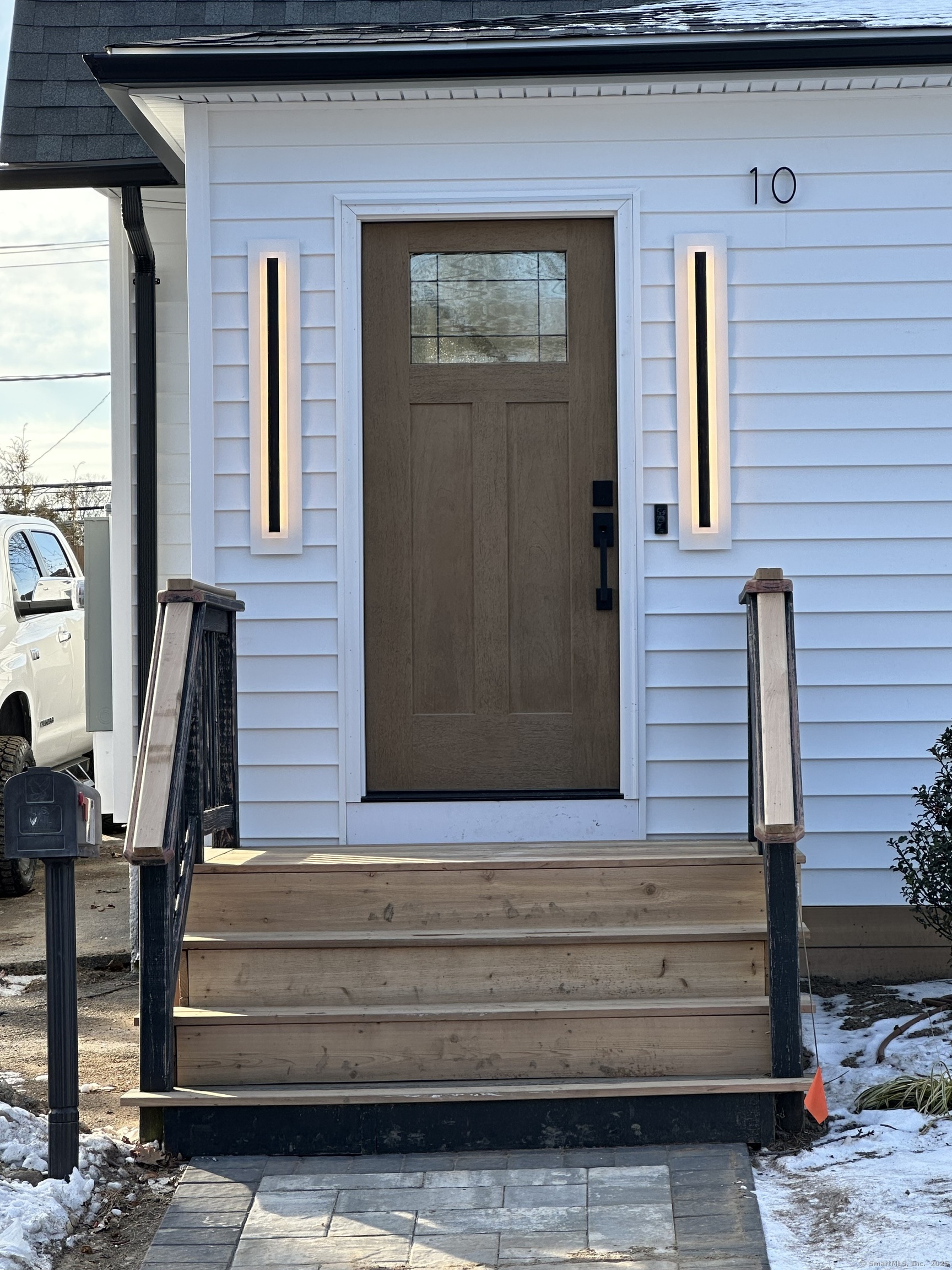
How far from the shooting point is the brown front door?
5.18m

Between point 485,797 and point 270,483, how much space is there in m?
1.41

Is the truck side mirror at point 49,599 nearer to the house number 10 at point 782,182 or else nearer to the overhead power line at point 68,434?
the house number 10 at point 782,182

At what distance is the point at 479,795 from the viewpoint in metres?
5.13

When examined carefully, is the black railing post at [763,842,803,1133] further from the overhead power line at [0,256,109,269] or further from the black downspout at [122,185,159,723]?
the overhead power line at [0,256,109,269]

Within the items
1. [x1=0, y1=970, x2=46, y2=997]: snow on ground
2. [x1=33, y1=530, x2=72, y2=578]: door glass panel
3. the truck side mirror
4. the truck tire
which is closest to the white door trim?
[x1=0, y1=970, x2=46, y2=997]: snow on ground

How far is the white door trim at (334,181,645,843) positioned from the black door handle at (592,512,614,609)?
1.8 inches

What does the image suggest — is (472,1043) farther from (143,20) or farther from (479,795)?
(143,20)

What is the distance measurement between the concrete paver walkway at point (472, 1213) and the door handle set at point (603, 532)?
204 centimetres

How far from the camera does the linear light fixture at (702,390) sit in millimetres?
5074

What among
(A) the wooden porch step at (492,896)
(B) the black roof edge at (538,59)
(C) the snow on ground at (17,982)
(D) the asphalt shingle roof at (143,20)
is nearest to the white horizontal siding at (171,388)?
(D) the asphalt shingle roof at (143,20)

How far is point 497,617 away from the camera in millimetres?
5184

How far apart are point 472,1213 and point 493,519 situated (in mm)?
2571

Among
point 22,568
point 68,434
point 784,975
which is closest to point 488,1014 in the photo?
point 784,975

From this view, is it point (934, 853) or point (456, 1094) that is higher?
point (934, 853)
